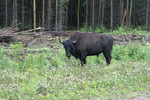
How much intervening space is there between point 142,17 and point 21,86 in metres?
40.9

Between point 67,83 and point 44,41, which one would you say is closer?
point 67,83

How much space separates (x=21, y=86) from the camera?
258 inches

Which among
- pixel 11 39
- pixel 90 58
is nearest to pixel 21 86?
pixel 90 58

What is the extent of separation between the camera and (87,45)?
1039cm

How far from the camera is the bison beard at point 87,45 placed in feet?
33.5

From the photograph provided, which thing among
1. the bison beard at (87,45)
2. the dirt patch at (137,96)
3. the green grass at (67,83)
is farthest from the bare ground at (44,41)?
the bison beard at (87,45)

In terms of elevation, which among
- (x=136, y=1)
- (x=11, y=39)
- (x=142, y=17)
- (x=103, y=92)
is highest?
(x=136, y=1)

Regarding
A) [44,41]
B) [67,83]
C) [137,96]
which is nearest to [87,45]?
[67,83]

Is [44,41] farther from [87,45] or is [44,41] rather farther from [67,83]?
[67,83]

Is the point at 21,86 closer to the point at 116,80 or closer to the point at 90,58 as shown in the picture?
the point at 116,80

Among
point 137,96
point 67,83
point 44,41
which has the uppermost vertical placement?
point 44,41

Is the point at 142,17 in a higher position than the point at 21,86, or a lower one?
higher

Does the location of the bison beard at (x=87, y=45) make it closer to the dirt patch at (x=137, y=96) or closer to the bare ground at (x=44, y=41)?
the bare ground at (x=44, y=41)

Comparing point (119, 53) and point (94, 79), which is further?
point (119, 53)
